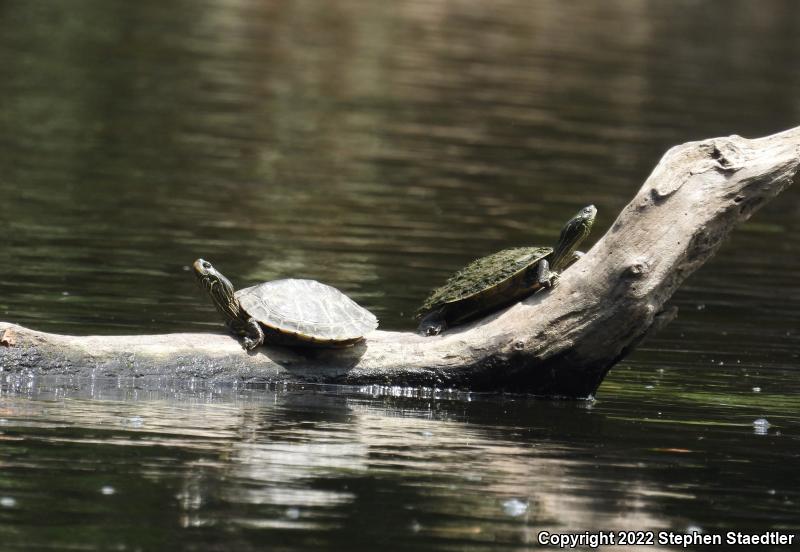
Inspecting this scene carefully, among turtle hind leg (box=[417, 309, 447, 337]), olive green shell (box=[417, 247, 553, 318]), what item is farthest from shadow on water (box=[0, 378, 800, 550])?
olive green shell (box=[417, 247, 553, 318])

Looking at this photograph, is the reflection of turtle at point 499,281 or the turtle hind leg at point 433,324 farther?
the turtle hind leg at point 433,324

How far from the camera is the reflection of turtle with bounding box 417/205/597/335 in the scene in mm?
10180

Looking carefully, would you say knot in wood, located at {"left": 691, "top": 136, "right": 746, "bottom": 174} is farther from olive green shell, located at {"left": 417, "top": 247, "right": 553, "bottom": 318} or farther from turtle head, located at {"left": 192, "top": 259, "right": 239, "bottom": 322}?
turtle head, located at {"left": 192, "top": 259, "right": 239, "bottom": 322}

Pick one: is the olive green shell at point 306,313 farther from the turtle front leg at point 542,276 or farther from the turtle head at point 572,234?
the turtle head at point 572,234

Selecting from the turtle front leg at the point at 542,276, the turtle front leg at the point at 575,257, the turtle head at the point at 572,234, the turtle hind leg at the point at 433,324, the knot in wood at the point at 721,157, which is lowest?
the turtle hind leg at the point at 433,324

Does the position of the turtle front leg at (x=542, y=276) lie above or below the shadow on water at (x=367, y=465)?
above

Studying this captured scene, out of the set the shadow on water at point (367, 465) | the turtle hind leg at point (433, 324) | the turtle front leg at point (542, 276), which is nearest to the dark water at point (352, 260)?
the shadow on water at point (367, 465)

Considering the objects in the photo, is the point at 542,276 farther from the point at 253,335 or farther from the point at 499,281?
the point at 253,335

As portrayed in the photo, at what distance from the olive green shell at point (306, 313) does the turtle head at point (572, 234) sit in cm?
140

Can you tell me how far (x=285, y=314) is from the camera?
10.0m

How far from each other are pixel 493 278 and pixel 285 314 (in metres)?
1.43

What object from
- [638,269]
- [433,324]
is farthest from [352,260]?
[638,269]

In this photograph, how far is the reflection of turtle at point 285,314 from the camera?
32.7ft

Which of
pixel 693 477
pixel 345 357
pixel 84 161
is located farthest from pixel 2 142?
pixel 693 477
